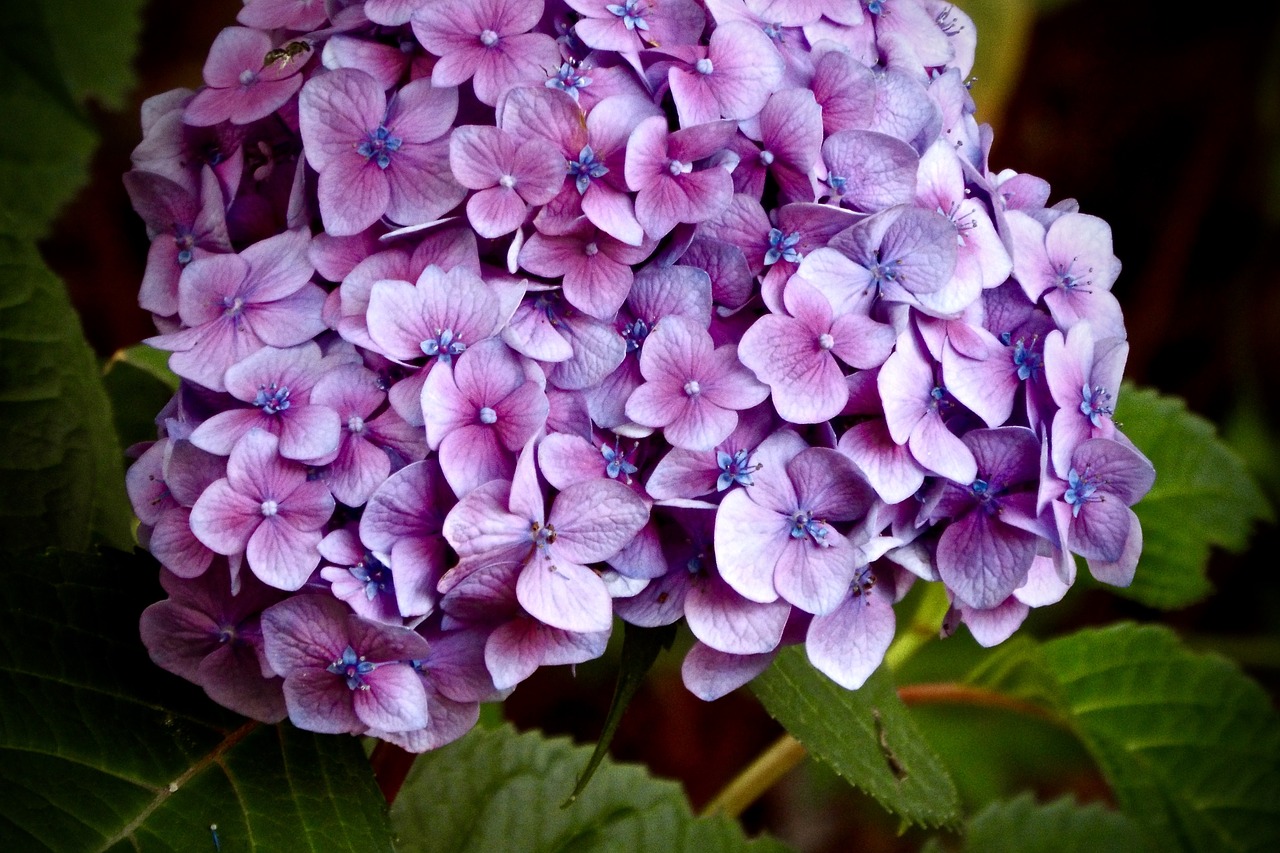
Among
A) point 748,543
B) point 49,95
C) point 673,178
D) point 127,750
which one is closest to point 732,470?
point 748,543

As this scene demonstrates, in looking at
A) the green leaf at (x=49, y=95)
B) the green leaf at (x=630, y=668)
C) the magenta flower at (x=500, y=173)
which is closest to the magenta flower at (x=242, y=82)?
the magenta flower at (x=500, y=173)

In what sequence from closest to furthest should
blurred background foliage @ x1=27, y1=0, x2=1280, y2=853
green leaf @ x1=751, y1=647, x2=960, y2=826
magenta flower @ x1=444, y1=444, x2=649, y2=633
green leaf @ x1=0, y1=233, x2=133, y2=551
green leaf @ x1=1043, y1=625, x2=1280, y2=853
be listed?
magenta flower @ x1=444, y1=444, x2=649, y2=633 < green leaf @ x1=751, y1=647, x2=960, y2=826 < green leaf @ x1=0, y1=233, x2=133, y2=551 < green leaf @ x1=1043, y1=625, x2=1280, y2=853 < blurred background foliage @ x1=27, y1=0, x2=1280, y2=853

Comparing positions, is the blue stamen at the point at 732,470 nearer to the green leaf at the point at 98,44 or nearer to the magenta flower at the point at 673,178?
the magenta flower at the point at 673,178

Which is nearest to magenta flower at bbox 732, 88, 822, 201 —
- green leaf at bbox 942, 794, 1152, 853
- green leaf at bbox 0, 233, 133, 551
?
green leaf at bbox 0, 233, 133, 551

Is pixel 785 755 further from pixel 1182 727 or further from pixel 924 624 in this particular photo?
pixel 1182 727

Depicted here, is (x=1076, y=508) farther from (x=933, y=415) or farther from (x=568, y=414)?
(x=568, y=414)

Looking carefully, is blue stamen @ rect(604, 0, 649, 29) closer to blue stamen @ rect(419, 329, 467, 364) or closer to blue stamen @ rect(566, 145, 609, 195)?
blue stamen @ rect(566, 145, 609, 195)

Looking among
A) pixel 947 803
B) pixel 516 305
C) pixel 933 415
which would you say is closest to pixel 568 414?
pixel 516 305
